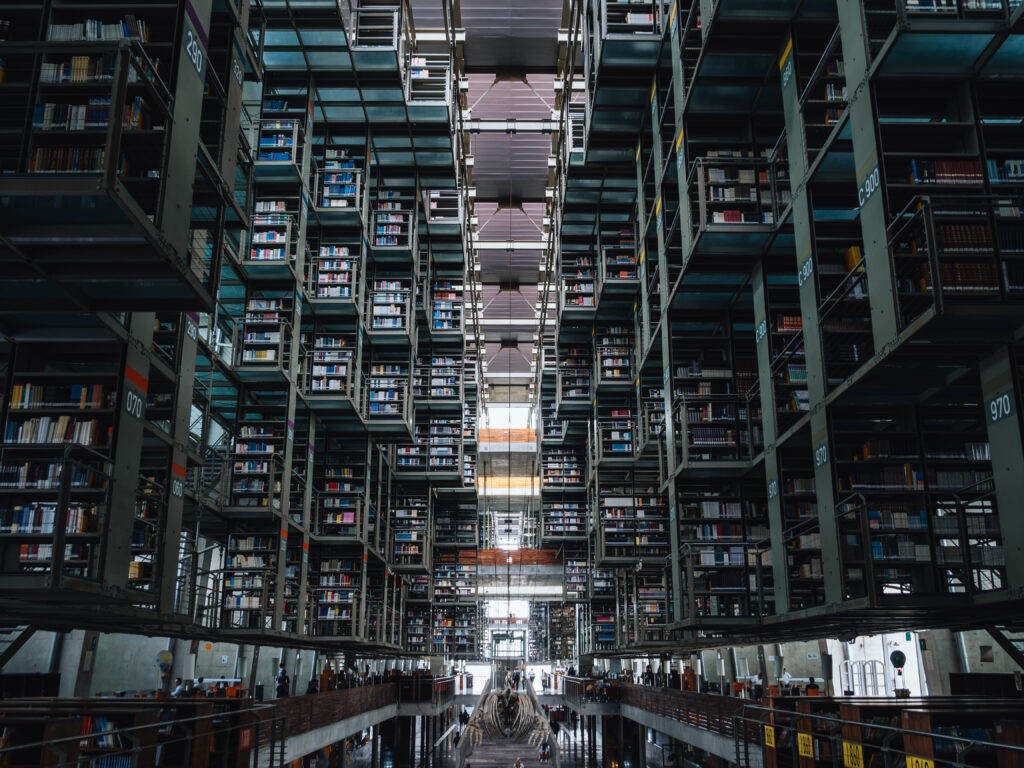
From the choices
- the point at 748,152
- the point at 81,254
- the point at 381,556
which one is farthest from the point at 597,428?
the point at 81,254

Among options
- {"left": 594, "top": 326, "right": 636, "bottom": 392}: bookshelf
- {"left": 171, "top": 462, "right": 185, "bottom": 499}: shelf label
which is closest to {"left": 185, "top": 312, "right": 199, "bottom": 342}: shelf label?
{"left": 171, "top": 462, "right": 185, "bottom": 499}: shelf label

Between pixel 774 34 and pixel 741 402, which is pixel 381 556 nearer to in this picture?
pixel 741 402

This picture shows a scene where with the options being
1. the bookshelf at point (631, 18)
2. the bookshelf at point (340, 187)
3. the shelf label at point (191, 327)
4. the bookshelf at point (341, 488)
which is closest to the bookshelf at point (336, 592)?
the bookshelf at point (341, 488)

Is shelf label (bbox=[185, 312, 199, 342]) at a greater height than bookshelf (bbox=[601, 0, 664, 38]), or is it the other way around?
bookshelf (bbox=[601, 0, 664, 38])

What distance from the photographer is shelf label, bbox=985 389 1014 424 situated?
5.53m

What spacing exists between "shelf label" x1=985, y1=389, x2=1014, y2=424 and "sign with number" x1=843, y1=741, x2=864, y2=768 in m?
2.48

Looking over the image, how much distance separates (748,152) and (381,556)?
11214 millimetres

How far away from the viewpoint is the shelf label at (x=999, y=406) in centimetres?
553

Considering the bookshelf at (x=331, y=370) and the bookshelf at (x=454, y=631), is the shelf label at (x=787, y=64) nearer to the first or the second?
the bookshelf at (x=331, y=370)

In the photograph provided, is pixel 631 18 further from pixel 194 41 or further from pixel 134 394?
pixel 134 394

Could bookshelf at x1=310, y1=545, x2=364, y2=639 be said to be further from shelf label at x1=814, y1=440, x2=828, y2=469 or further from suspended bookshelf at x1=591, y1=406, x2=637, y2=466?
shelf label at x1=814, y1=440, x2=828, y2=469

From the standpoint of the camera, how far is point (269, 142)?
13305mm

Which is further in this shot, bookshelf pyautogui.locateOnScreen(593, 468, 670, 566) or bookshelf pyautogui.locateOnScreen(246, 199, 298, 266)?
bookshelf pyautogui.locateOnScreen(593, 468, 670, 566)

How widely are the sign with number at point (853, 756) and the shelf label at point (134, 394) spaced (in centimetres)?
601
